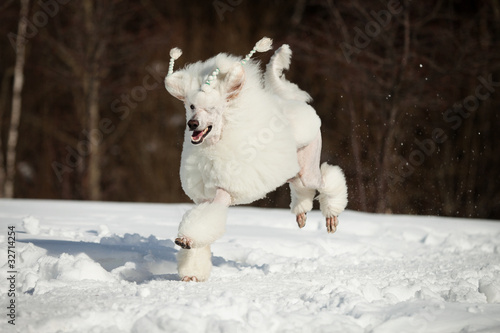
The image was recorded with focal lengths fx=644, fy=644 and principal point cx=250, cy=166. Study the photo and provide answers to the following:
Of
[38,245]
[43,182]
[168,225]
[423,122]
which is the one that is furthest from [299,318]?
[43,182]

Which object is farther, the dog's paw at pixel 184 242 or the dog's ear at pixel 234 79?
the dog's ear at pixel 234 79

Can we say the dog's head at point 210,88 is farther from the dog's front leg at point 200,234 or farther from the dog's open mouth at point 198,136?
the dog's front leg at point 200,234

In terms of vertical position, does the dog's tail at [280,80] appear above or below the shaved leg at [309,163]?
above

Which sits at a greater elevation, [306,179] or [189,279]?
[306,179]

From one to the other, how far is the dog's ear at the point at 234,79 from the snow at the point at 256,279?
123 cm

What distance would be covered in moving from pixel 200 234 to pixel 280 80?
176cm

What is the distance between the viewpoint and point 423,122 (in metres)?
12.3

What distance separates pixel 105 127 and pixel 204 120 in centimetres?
1192

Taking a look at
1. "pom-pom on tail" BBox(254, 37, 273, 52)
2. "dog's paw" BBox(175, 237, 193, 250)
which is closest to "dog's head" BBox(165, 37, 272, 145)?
"pom-pom on tail" BBox(254, 37, 273, 52)

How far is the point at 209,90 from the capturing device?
4.04 meters

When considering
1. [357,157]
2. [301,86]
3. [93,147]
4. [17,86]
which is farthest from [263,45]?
[17,86]

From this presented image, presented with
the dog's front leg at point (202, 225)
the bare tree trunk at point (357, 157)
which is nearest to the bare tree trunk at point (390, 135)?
the bare tree trunk at point (357, 157)

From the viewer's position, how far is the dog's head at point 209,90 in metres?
4.00

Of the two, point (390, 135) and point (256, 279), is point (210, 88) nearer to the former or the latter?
point (256, 279)
